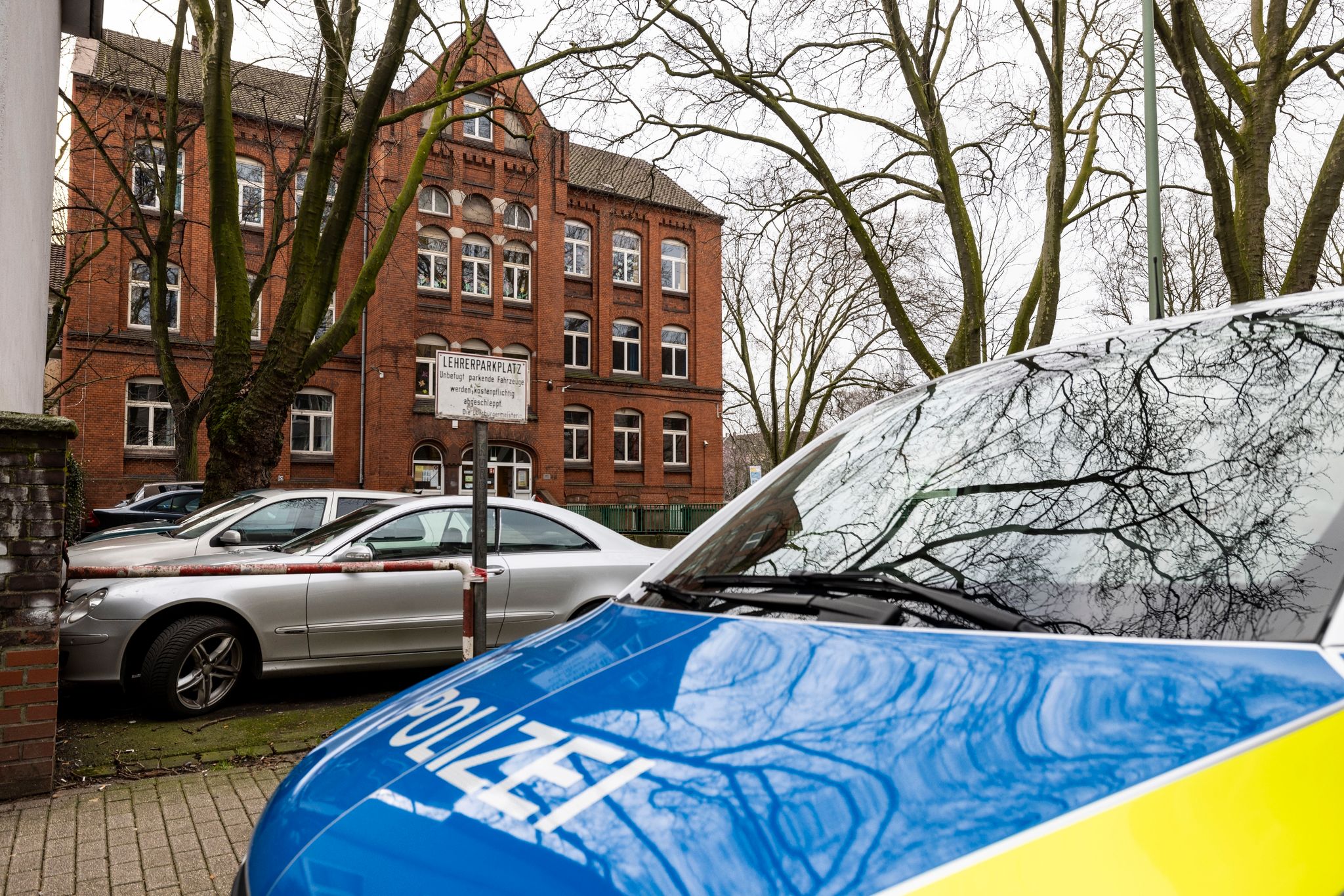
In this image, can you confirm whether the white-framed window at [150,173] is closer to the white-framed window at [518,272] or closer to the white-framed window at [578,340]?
the white-framed window at [518,272]

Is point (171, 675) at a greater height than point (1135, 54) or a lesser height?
lesser

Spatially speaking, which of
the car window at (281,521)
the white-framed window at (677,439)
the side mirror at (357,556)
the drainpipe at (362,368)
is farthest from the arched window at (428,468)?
the side mirror at (357,556)

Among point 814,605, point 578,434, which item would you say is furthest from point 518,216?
point 814,605

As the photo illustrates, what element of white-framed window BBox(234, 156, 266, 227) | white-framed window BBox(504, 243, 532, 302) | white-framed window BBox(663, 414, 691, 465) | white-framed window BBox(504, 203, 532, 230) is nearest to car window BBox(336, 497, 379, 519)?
white-framed window BBox(234, 156, 266, 227)

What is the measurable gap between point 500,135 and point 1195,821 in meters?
34.8

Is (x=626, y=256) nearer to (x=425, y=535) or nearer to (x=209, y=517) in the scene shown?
(x=209, y=517)

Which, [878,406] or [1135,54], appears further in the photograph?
[1135,54]

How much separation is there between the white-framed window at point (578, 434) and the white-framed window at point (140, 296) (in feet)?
43.4

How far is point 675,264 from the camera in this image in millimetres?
38281

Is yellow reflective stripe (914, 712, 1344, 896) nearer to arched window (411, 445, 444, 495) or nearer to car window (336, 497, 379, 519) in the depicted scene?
car window (336, 497, 379, 519)

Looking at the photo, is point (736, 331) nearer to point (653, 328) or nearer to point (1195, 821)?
point (653, 328)

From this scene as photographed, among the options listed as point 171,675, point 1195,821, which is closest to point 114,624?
point 171,675

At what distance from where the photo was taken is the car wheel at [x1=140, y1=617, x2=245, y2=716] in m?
6.01

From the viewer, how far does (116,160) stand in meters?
26.0
